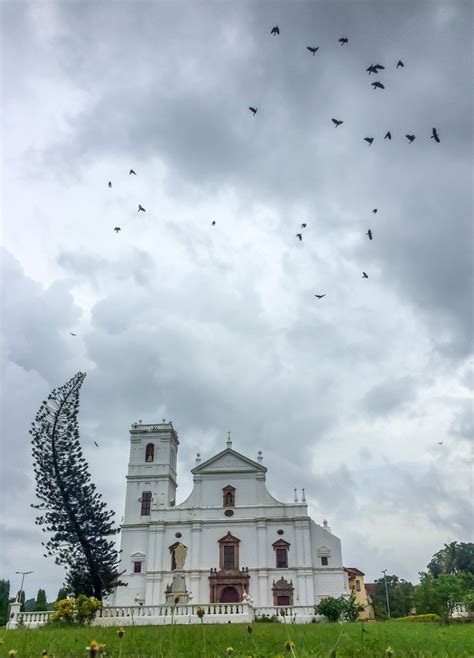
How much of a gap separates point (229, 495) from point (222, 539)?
312 centimetres

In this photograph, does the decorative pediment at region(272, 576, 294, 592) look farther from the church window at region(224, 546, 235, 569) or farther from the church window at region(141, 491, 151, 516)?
the church window at region(141, 491, 151, 516)

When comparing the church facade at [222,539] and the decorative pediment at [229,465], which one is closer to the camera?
the church facade at [222,539]

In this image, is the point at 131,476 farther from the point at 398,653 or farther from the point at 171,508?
the point at 398,653

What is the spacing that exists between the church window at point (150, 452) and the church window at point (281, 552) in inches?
431

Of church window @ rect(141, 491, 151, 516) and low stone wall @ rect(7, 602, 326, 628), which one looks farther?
church window @ rect(141, 491, 151, 516)

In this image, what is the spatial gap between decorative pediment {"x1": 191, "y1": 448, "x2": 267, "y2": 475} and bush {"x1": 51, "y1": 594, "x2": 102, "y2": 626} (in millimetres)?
23236

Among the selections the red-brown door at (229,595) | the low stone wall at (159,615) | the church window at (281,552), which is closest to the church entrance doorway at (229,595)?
the red-brown door at (229,595)

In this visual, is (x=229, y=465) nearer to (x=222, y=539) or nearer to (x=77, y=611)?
(x=222, y=539)

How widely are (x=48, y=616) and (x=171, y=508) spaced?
19882 millimetres

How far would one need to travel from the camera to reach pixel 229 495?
39.1m

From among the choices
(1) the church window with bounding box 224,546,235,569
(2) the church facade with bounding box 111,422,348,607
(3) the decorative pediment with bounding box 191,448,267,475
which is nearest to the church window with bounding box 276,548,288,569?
(2) the church facade with bounding box 111,422,348,607

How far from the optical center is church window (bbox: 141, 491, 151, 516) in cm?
3925

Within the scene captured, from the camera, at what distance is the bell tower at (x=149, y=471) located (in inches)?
1551

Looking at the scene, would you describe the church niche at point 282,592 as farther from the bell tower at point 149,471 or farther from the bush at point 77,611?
the bush at point 77,611
